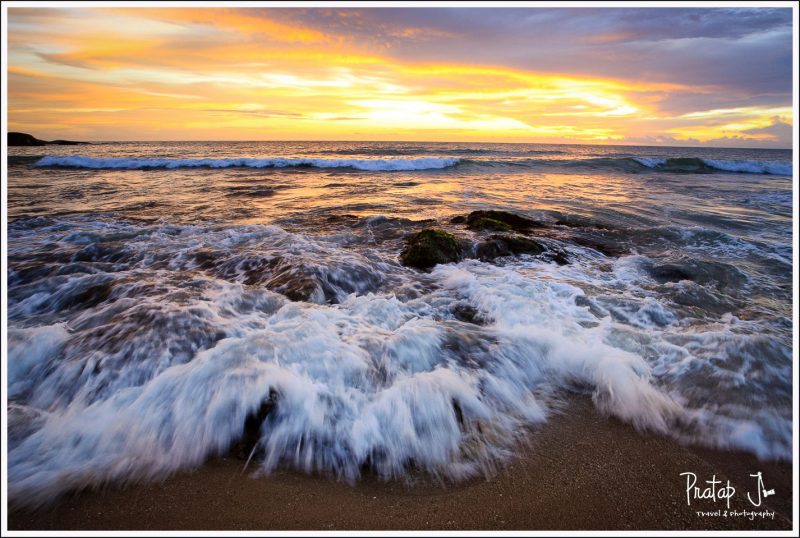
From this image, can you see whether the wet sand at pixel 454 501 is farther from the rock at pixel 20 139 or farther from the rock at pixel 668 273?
the rock at pixel 20 139

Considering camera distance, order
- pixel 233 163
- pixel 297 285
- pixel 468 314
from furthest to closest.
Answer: pixel 233 163
pixel 297 285
pixel 468 314

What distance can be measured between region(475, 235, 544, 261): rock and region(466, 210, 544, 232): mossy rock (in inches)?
40.4

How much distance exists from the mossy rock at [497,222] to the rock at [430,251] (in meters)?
1.57

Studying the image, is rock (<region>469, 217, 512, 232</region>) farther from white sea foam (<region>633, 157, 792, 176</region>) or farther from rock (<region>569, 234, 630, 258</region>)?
A: white sea foam (<region>633, 157, 792, 176</region>)

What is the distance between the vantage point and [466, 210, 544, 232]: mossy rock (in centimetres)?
721

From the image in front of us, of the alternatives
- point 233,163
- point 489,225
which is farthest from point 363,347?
point 233,163

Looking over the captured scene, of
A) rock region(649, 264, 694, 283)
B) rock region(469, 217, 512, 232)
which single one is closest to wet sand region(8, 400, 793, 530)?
rock region(649, 264, 694, 283)

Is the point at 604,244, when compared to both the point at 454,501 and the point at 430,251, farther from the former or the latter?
the point at 454,501

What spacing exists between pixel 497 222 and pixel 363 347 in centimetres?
503

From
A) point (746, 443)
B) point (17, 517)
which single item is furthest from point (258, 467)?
point (746, 443)

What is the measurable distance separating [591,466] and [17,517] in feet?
9.73

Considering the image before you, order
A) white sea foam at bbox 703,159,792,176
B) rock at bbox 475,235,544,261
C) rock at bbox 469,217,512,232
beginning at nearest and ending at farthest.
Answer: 1. rock at bbox 475,235,544,261
2. rock at bbox 469,217,512,232
3. white sea foam at bbox 703,159,792,176

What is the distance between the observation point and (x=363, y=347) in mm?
3053
